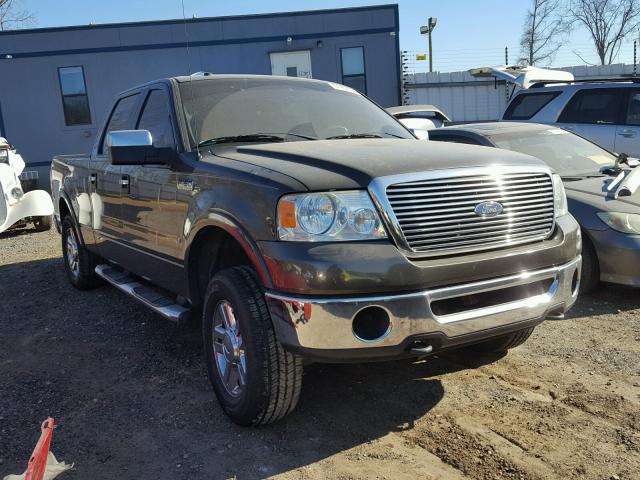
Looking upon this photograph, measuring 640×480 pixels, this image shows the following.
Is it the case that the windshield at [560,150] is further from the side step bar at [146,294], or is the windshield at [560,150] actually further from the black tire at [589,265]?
the side step bar at [146,294]

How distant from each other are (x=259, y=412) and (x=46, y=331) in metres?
2.85

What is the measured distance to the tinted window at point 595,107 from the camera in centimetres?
883

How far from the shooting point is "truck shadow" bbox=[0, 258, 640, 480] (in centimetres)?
304

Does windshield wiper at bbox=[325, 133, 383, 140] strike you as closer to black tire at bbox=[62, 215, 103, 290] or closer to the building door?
black tire at bbox=[62, 215, 103, 290]

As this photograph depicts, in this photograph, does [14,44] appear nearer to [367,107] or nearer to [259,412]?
[367,107]

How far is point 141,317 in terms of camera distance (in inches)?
212

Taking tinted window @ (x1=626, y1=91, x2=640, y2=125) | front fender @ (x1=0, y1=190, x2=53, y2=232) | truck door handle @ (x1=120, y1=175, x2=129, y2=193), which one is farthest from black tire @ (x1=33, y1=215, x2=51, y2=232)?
tinted window @ (x1=626, y1=91, x2=640, y2=125)

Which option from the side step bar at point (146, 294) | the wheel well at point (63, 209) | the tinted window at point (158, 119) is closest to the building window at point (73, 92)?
the wheel well at point (63, 209)

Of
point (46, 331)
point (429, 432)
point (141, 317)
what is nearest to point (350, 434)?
point (429, 432)

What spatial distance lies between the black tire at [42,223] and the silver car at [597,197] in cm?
763

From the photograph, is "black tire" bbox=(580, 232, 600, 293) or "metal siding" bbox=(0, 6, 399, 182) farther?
"metal siding" bbox=(0, 6, 399, 182)

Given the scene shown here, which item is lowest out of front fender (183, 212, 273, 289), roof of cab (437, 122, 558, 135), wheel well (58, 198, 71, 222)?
wheel well (58, 198, 71, 222)

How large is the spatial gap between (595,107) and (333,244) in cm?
761

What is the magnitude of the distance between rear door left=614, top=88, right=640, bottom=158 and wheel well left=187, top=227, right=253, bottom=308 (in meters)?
7.03
